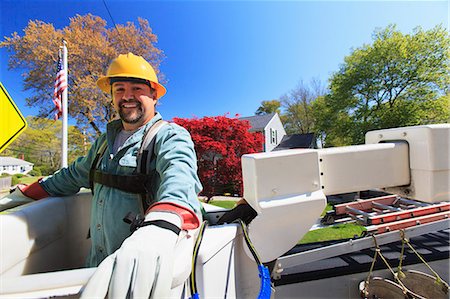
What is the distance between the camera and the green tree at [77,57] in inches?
517

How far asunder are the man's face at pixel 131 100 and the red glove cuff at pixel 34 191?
97 centimetres

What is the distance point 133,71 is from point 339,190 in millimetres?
1466

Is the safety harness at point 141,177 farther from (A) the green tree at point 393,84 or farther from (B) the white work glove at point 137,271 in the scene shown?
(A) the green tree at point 393,84

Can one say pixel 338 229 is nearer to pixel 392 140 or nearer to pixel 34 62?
pixel 392 140

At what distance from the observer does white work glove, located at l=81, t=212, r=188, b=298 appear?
0.68 meters

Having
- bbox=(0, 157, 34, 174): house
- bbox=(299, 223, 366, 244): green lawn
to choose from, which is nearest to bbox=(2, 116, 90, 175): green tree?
bbox=(0, 157, 34, 174): house

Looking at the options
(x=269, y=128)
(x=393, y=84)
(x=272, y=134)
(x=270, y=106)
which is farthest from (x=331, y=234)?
(x=270, y=106)

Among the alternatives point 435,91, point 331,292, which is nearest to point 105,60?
point 331,292

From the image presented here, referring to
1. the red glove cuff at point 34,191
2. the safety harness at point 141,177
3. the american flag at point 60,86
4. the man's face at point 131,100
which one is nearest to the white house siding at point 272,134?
the american flag at point 60,86

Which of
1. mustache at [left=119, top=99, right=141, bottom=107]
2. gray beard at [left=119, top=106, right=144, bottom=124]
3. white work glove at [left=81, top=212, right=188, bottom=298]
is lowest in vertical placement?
white work glove at [left=81, top=212, right=188, bottom=298]

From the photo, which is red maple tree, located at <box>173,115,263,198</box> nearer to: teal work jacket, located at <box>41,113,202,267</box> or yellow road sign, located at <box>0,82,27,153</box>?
yellow road sign, located at <box>0,82,27,153</box>

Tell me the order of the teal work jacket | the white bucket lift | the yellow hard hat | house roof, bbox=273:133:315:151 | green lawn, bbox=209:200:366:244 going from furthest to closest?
1. house roof, bbox=273:133:315:151
2. green lawn, bbox=209:200:366:244
3. the yellow hard hat
4. the white bucket lift
5. the teal work jacket

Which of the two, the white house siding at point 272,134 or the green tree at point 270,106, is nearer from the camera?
the white house siding at point 272,134

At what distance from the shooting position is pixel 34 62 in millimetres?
13477
